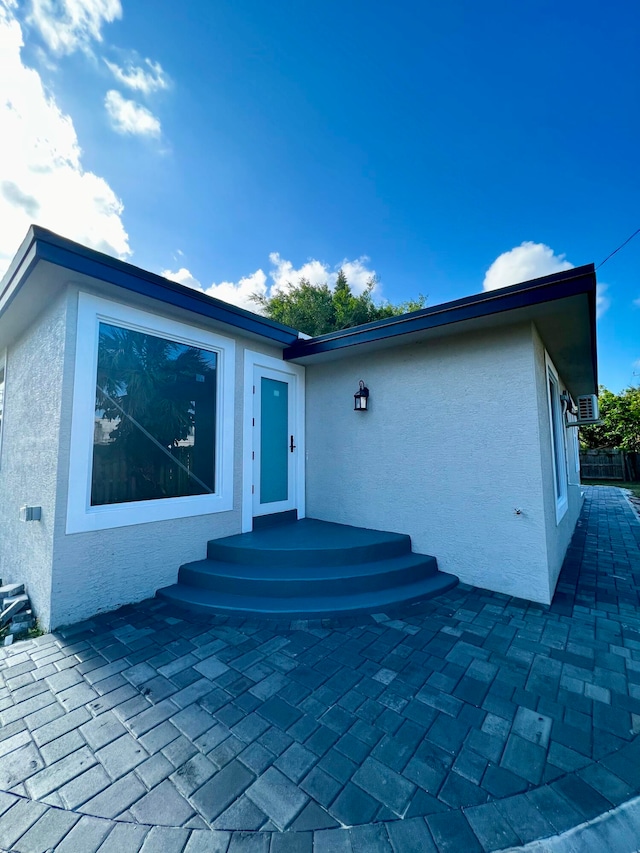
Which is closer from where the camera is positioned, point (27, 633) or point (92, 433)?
point (27, 633)

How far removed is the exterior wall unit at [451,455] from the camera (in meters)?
3.67

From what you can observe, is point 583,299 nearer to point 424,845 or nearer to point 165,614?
point 424,845

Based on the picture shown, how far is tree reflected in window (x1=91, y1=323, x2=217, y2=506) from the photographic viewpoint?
347 cm

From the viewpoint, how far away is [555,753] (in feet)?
5.75

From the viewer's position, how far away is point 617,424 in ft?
54.1

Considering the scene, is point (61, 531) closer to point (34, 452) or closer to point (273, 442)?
point (34, 452)

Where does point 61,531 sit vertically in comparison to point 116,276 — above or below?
below

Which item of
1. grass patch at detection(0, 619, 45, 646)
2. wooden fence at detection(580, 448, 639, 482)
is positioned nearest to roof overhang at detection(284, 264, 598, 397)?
grass patch at detection(0, 619, 45, 646)

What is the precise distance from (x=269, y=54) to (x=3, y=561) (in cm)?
857

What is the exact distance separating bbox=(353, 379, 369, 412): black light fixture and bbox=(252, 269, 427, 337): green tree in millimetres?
10538

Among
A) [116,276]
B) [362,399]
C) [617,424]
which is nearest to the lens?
[116,276]

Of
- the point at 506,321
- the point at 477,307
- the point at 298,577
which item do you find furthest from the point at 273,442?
the point at 506,321

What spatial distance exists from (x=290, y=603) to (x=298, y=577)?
0.87 feet

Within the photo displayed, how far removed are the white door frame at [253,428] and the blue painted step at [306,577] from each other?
1.77 ft
